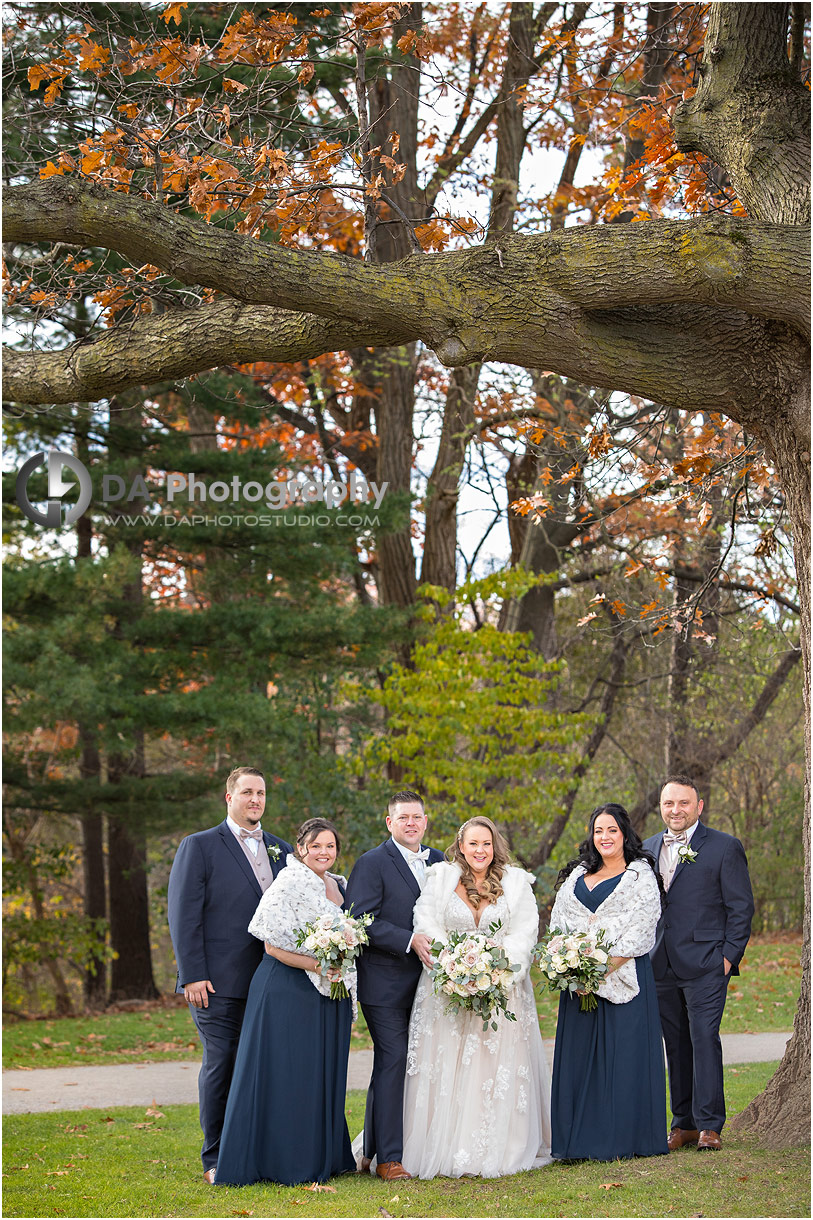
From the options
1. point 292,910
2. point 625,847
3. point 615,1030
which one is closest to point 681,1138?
point 615,1030

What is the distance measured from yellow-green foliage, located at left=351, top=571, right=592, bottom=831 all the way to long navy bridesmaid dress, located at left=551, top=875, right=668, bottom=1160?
21.3ft

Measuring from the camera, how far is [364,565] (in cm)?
1845

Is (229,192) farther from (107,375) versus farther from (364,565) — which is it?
(364,565)

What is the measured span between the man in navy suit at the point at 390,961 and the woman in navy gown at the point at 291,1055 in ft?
0.51

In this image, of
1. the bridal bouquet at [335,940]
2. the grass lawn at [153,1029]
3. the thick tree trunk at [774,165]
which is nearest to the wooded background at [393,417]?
the thick tree trunk at [774,165]

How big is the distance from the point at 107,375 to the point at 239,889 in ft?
9.77

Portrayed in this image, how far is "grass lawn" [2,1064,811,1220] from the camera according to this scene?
525 cm

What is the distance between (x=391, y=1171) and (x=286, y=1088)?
0.70 meters

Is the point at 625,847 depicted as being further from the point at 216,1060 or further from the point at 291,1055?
the point at 216,1060

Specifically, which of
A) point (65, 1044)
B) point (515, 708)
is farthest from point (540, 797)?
point (65, 1044)

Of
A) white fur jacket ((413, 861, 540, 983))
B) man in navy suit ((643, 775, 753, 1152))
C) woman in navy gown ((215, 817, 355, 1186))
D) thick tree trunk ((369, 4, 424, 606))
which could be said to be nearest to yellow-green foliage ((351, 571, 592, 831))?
thick tree trunk ((369, 4, 424, 606))

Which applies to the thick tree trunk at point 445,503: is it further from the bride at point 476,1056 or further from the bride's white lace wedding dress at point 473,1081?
the bride's white lace wedding dress at point 473,1081

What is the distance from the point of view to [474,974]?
5.96 m

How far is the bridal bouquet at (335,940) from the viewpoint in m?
6.02
